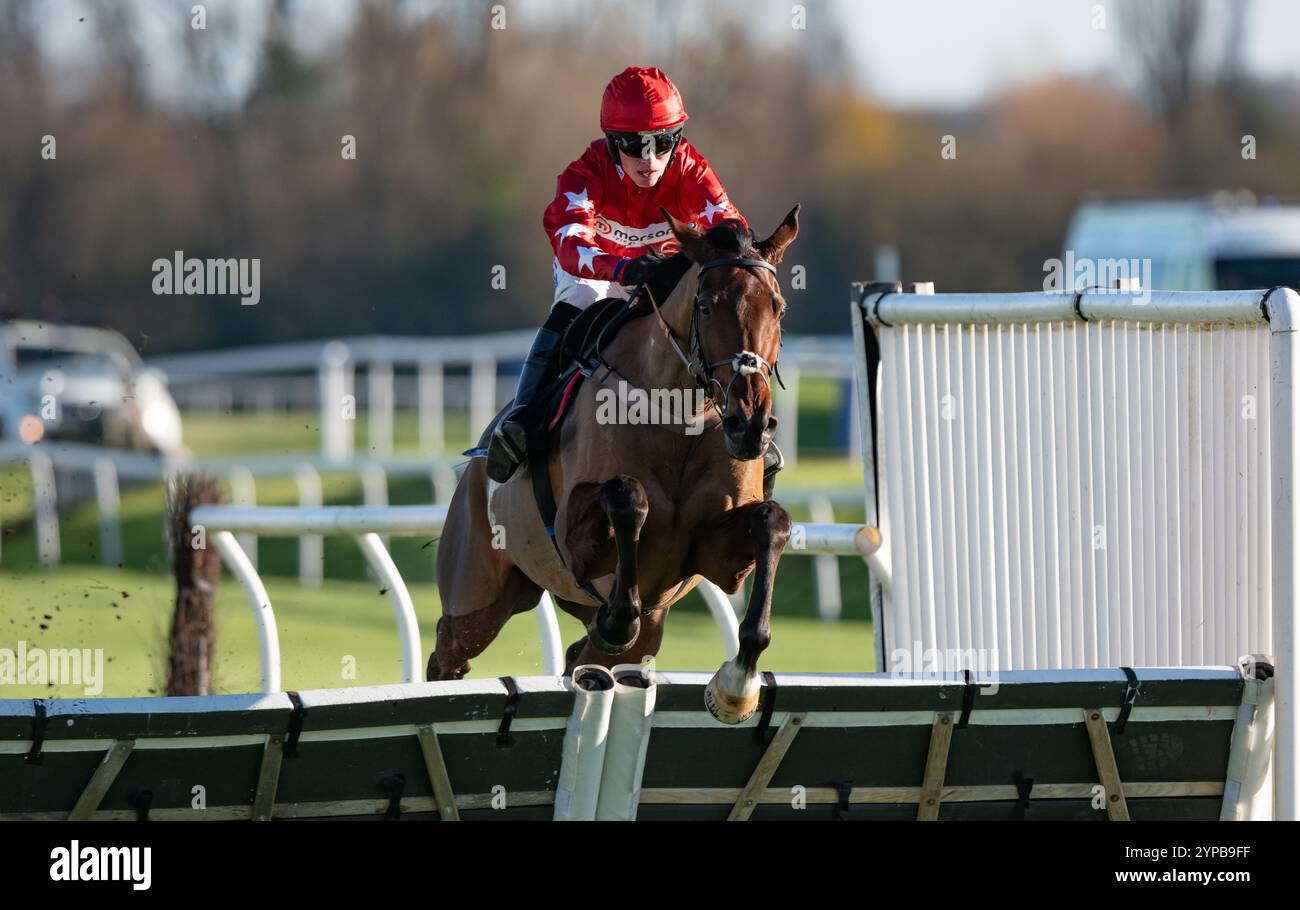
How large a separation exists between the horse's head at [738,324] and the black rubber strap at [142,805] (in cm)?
152

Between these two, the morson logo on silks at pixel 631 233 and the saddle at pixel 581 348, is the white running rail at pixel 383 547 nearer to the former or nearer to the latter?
the saddle at pixel 581 348

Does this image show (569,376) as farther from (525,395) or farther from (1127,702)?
(1127,702)

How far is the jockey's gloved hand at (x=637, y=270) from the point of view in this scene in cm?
488

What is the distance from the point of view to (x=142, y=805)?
3869 millimetres

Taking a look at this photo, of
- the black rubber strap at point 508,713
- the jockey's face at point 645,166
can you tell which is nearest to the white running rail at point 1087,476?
the jockey's face at point 645,166

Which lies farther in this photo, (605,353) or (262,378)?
(262,378)

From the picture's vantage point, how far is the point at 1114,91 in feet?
94.6

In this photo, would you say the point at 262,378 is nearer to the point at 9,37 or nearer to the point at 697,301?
the point at 9,37

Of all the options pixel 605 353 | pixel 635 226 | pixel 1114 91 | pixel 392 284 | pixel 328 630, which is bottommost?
pixel 328 630

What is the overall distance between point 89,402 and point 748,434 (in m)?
12.2

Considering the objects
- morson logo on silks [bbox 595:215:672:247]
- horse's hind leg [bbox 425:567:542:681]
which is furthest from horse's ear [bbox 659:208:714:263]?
Result: horse's hind leg [bbox 425:567:542:681]

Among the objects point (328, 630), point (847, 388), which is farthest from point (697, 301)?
point (847, 388)

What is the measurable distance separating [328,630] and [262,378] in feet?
39.1
